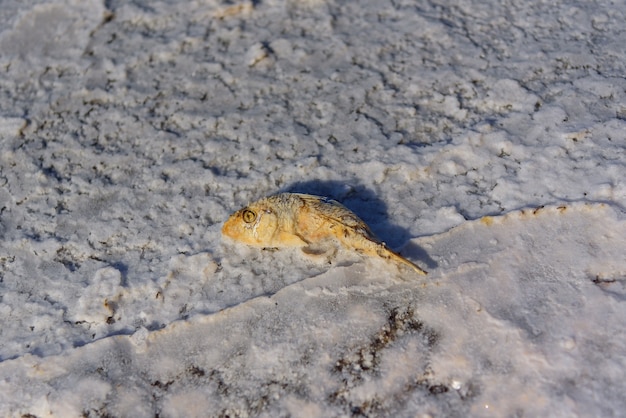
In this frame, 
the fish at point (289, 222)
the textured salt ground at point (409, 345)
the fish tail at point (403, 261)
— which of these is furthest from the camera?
the fish at point (289, 222)

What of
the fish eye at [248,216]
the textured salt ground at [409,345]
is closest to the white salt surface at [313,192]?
the textured salt ground at [409,345]

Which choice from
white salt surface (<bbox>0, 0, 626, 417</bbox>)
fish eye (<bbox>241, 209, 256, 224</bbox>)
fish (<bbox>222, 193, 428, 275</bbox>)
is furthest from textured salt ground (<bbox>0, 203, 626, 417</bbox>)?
fish eye (<bbox>241, 209, 256, 224</bbox>)

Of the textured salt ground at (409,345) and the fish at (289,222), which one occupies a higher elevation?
the fish at (289,222)

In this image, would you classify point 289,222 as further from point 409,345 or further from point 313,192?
point 409,345

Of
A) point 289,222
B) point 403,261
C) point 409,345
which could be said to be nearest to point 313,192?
point 289,222

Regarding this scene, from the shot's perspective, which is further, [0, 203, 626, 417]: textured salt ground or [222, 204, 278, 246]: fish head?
[222, 204, 278, 246]: fish head

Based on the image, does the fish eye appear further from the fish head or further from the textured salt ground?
the textured salt ground

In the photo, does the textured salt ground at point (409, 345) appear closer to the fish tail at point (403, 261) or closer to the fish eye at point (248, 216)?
the fish tail at point (403, 261)
